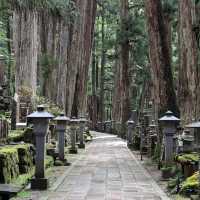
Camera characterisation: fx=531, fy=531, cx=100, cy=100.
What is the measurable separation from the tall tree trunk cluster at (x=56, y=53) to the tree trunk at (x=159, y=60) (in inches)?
165

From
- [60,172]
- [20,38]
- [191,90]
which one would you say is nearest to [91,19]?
[20,38]

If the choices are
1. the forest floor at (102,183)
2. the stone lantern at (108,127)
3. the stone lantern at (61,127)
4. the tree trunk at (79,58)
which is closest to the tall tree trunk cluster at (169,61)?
the forest floor at (102,183)

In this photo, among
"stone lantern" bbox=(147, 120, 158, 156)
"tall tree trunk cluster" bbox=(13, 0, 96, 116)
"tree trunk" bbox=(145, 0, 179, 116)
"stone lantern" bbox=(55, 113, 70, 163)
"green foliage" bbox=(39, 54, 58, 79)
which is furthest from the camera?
"green foliage" bbox=(39, 54, 58, 79)

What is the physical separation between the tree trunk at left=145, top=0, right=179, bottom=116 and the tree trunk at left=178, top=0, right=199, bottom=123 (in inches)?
42.8

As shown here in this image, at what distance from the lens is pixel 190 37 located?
659 inches

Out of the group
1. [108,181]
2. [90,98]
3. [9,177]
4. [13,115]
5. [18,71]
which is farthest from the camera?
[90,98]

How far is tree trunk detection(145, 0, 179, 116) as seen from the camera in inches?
609

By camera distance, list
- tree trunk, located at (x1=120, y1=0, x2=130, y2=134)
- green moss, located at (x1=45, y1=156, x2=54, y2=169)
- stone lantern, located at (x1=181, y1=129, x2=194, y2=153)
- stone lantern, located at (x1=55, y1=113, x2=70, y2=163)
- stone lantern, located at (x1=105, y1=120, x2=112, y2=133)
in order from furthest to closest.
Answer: stone lantern, located at (x1=105, y1=120, x2=112, y2=133)
tree trunk, located at (x1=120, y1=0, x2=130, y2=134)
stone lantern, located at (x1=55, y1=113, x2=70, y2=163)
green moss, located at (x1=45, y1=156, x2=54, y2=169)
stone lantern, located at (x1=181, y1=129, x2=194, y2=153)

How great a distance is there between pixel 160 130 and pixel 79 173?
3.47 m

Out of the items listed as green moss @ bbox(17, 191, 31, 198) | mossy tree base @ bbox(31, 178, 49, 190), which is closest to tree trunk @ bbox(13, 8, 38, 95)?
mossy tree base @ bbox(31, 178, 49, 190)

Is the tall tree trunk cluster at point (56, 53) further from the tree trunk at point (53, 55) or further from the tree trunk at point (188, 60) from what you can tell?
the tree trunk at point (188, 60)

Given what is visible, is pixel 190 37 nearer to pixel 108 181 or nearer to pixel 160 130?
pixel 160 130

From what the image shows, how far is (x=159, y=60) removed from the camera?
15656 millimetres

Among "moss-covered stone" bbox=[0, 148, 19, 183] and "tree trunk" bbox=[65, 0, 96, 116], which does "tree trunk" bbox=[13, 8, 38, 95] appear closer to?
"tree trunk" bbox=[65, 0, 96, 116]
